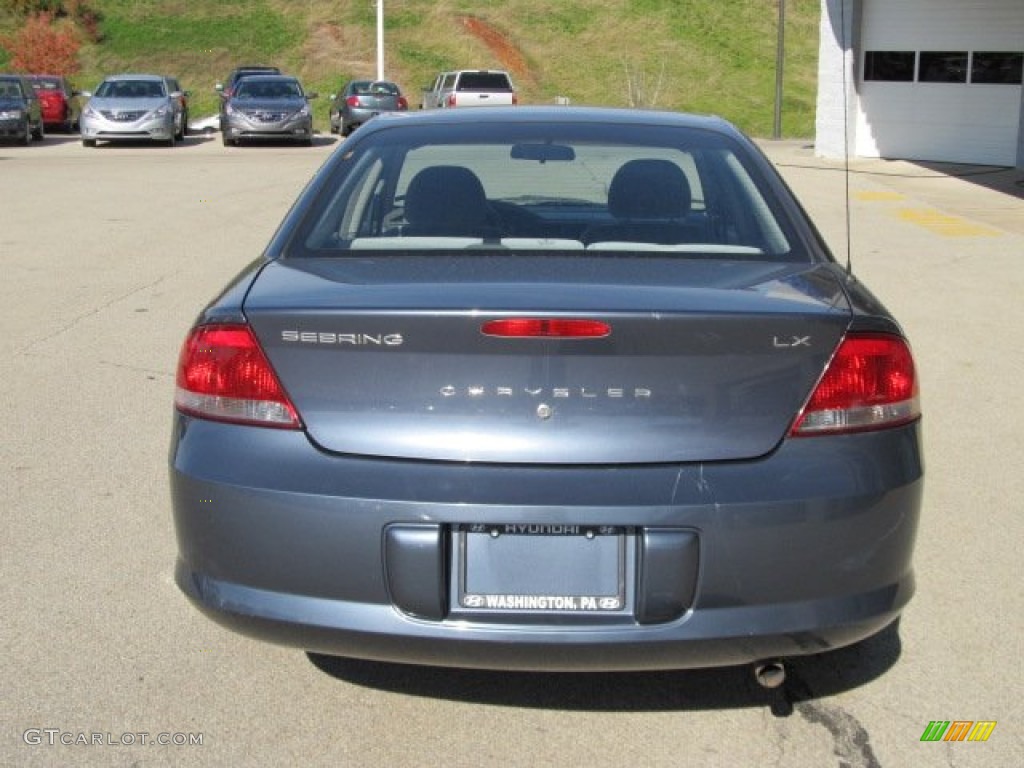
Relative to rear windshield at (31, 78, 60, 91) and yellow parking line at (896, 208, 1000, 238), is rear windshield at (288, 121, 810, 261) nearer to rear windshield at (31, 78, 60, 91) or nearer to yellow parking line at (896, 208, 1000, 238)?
yellow parking line at (896, 208, 1000, 238)

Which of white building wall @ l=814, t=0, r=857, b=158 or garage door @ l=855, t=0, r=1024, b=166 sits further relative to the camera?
white building wall @ l=814, t=0, r=857, b=158

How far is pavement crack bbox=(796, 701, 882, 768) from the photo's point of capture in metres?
3.34

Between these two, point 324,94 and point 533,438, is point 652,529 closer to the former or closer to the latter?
point 533,438

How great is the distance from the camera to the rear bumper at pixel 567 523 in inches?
118

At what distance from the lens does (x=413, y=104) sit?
4569cm

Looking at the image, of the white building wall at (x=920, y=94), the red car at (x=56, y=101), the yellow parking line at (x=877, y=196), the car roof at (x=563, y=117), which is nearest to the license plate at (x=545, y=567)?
the car roof at (x=563, y=117)

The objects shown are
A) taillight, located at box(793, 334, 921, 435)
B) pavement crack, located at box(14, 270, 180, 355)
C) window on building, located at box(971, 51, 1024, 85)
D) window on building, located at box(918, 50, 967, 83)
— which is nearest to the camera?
taillight, located at box(793, 334, 921, 435)

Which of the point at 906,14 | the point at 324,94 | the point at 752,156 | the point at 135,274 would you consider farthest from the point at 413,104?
the point at 752,156

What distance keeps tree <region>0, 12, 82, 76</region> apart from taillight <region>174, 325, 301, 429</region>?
50.4 meters

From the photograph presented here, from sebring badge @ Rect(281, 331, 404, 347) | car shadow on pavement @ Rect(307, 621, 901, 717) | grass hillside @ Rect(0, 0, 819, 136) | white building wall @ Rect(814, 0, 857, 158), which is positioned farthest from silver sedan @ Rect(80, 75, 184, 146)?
sebring badge @ Rect(281, 331, 404, 347)

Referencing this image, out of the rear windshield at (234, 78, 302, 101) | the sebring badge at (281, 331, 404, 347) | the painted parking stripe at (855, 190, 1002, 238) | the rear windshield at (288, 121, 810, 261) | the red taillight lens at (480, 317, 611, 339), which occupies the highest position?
the rear windshield at (288, 121, 810, 261)

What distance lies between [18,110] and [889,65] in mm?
18349

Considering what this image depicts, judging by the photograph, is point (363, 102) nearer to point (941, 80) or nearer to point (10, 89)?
point (10, 89)

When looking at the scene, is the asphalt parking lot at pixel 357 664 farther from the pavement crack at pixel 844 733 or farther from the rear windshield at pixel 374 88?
the rear windshield at pixel 374 88
